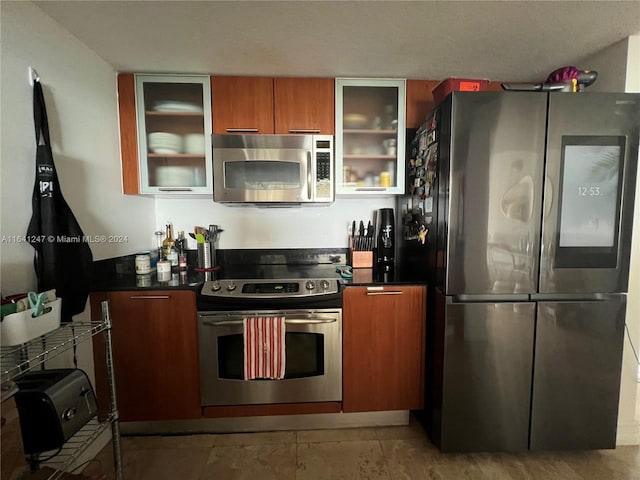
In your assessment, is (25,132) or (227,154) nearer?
(25,132)

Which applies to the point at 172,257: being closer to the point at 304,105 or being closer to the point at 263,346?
the point at 263,346

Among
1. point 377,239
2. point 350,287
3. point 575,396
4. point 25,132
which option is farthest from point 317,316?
point 25,132

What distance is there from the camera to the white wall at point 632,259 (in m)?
1.50

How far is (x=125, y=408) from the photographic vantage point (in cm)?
161

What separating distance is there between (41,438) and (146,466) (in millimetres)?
768

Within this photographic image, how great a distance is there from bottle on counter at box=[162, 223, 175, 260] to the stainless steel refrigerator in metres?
1.75

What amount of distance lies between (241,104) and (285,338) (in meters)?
1.46

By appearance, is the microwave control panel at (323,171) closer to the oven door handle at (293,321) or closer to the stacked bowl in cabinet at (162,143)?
the oven door handle at (293,321)

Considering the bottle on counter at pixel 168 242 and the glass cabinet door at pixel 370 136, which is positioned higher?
the glass cabinet door at pixel 370 136

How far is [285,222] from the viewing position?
2.25 m

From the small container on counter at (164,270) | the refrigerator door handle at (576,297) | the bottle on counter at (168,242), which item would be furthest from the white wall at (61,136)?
the refrigerator door handle at (576,297)

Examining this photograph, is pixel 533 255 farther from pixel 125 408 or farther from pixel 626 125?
pixel 125 408

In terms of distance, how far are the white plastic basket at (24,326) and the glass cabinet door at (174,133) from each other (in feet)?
3.38

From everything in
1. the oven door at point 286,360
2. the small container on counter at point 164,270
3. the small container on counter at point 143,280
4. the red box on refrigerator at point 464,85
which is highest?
the red box on refrigerator at point 464,85
